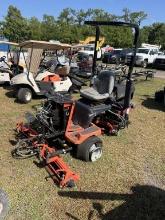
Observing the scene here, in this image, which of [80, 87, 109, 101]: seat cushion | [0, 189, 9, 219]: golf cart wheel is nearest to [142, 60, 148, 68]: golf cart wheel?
[80, 87, 109, 101]: seat cushion

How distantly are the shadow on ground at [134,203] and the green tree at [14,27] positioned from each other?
2025 inches

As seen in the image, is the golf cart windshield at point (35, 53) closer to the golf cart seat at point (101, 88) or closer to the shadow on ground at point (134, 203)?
the golf cart seat at point (101, 88)

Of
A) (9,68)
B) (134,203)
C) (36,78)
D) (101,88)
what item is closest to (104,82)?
(101,88)

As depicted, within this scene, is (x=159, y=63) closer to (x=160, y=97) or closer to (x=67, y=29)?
(x=160, y=97)

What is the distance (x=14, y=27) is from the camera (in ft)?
179

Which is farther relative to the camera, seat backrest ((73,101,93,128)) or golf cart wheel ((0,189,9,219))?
seat backrest ((73,101,93,128))

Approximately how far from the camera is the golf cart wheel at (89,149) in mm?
5914

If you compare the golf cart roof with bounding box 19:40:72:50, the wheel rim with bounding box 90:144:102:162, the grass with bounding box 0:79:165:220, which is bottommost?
the grass with bounding box 0:79:165:220

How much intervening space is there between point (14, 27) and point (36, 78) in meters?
47.2

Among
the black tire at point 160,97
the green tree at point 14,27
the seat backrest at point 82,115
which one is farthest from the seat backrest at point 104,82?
the green tree at point 14,27

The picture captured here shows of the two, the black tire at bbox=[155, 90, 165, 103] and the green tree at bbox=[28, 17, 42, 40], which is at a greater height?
the green tree at bbox=[28, 17, 42, 40]

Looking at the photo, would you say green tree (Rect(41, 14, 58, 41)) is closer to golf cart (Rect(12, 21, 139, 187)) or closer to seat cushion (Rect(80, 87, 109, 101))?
seat cushion (Rect(80, 87, 109, 101))

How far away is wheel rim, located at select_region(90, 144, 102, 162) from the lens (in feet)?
19.7

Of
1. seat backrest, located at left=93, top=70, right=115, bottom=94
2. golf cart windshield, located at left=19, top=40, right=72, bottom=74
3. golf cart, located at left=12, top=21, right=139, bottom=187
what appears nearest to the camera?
golf cart, located at left=12, top=21, right=139, bottom=187
